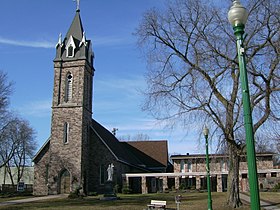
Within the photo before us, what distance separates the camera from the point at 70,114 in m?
37.2

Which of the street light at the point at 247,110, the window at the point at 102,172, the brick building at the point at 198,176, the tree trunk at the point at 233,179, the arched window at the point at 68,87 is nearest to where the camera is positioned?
the street light at the point at 247,110

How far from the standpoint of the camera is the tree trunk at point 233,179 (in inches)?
752

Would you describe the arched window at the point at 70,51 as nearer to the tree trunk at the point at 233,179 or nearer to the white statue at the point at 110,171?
the white statue at the point at 110,171

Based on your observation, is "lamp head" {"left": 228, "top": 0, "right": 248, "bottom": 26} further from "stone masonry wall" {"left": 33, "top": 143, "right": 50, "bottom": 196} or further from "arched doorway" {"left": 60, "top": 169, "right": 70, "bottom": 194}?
"stone masonry wall" {"left": 33, "top": 143, "right": 50, "bottom": 196}

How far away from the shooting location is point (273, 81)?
17.2 metres

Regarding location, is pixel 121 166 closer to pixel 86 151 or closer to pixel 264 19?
pixel 86 151

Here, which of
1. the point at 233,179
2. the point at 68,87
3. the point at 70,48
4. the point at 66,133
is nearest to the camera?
the point at 233,179

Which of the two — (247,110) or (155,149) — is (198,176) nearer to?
(155,149)

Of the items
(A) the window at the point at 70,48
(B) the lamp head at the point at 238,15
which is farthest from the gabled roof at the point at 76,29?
(B) the lamp head at the point at 238,15

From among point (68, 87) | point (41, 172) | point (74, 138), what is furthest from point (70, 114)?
point (41, 172)

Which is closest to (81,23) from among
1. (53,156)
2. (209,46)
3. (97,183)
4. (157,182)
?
(53,156)

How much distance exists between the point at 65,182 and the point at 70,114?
7.05 m

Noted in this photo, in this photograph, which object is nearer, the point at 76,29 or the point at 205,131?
the point at 205,131

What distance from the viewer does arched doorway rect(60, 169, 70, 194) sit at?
35.8m
